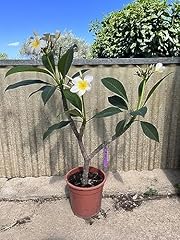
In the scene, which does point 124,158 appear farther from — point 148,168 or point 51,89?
point 51,89

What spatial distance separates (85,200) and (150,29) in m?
1.85

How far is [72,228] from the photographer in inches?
76.0

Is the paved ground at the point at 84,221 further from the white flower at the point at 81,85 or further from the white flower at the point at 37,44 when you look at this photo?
the white flower at the point at 37,44

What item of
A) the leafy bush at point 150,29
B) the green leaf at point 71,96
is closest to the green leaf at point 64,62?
the green leaf at point 71,96

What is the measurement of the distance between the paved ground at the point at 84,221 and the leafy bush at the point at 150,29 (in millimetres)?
1381

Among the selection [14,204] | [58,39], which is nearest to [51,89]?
[58,39]

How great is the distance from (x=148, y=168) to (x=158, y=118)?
61cm

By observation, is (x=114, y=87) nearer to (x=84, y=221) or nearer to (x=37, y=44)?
(x=37, y=44)

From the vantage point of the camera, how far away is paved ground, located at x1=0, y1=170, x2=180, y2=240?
1.86 meters

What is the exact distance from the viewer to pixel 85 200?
1.96 m

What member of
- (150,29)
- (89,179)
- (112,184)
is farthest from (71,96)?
(150,29)

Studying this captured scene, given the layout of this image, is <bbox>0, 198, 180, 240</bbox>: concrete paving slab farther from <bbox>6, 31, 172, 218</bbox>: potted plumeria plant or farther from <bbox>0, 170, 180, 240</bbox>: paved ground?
<bbox>6, 31, 172, 218</bbox>: potted plumeria plant

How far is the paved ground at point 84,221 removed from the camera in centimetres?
186

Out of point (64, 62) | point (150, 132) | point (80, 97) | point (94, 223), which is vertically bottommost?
point (94, 223)
